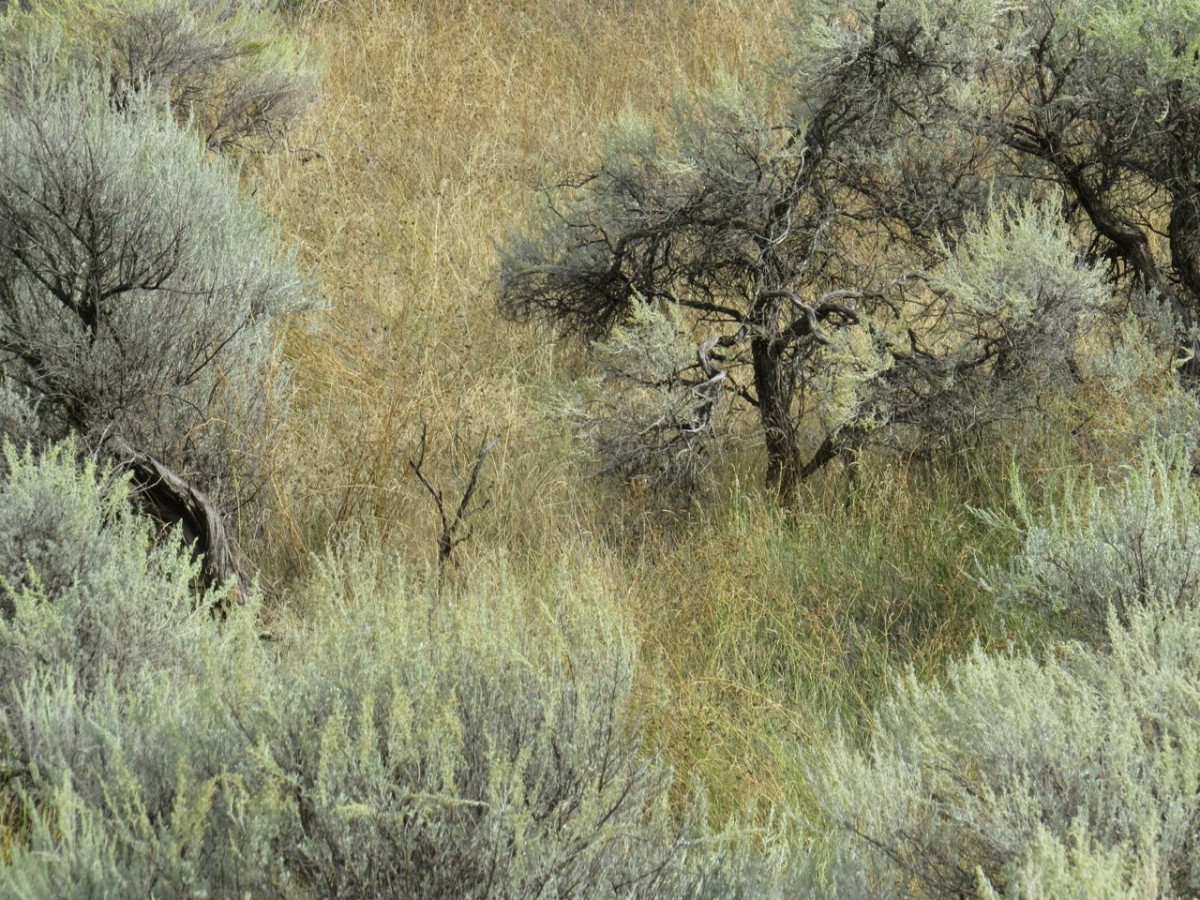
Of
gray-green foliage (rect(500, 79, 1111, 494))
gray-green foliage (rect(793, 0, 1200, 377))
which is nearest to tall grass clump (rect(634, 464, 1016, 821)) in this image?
gray-green foliage (rect(500, 79, 1111, 494))

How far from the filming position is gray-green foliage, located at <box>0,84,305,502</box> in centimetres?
455

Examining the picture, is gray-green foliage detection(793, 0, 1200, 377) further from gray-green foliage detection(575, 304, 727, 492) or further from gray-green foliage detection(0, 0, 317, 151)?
gray-green foliage detection(0, 0, 317, 151)

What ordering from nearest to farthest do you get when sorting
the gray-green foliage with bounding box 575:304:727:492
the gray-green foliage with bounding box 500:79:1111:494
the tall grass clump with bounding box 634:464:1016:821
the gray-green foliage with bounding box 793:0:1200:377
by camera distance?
the tall grass clump with bounding box 634:464:1016:821
the gray-green foliage with bounding box 500:79:1111:494
the gray-green foliage with bounding box 793:0:1200:377
the gray-green foliage with bounding box 575:304:727:492

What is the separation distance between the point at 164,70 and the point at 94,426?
4.09 metres

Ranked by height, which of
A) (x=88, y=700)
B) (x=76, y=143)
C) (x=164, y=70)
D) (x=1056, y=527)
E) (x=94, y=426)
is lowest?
(x=88, y=700)

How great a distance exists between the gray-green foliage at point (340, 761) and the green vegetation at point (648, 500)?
0.01m

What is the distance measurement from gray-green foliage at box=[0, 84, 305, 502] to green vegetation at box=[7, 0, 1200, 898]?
0.02 m

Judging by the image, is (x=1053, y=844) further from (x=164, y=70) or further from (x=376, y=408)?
(x=164, y=70)

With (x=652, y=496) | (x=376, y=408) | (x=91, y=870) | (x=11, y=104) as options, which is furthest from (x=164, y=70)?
(x=91, y=870)

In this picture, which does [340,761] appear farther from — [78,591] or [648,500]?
[648,500]

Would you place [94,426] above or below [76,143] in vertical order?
below

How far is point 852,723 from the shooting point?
366cm

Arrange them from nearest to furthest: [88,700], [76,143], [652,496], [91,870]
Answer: [91,870], [88,700], [76,143], [652,496]

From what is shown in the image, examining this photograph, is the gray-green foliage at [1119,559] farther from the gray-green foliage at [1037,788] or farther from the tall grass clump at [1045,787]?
the gray-green foliage at [1037,788]
